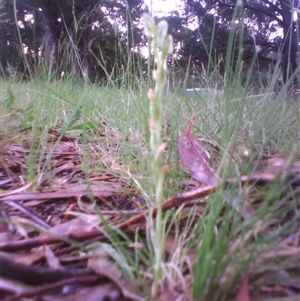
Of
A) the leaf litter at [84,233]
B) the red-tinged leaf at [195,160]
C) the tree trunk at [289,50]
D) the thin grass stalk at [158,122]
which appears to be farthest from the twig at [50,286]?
the tree trunk at [289,50]

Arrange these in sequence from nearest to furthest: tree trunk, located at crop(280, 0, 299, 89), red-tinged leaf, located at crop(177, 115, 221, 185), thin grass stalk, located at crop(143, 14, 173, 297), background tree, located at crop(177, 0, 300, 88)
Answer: thin grass stalk, located at crop(143, 14, 173, 297) < red-tinged leaf, located at crop(177, 115, 221, 185) < tree trunk, located at crop(280, 0, 299, 89) < background tree, located at crop(177, 0, 300, 88)

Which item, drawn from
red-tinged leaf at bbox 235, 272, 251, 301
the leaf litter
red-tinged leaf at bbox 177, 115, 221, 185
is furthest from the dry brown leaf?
red-tinged leaf at bbox 177, 115, 221, 185

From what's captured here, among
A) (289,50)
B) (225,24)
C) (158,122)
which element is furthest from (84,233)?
(225,24)

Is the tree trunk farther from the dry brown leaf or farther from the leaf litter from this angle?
the dry brown leaf

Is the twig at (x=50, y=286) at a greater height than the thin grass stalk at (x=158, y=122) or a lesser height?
lesser

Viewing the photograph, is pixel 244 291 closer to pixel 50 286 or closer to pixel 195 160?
pixel 50 286

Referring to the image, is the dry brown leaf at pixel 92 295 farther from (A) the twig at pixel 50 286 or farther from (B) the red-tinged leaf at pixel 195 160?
(B) the red-tinged leaf at pixel 195 160

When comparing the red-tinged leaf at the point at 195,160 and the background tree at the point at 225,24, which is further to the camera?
the background tree at the point at 225,24
